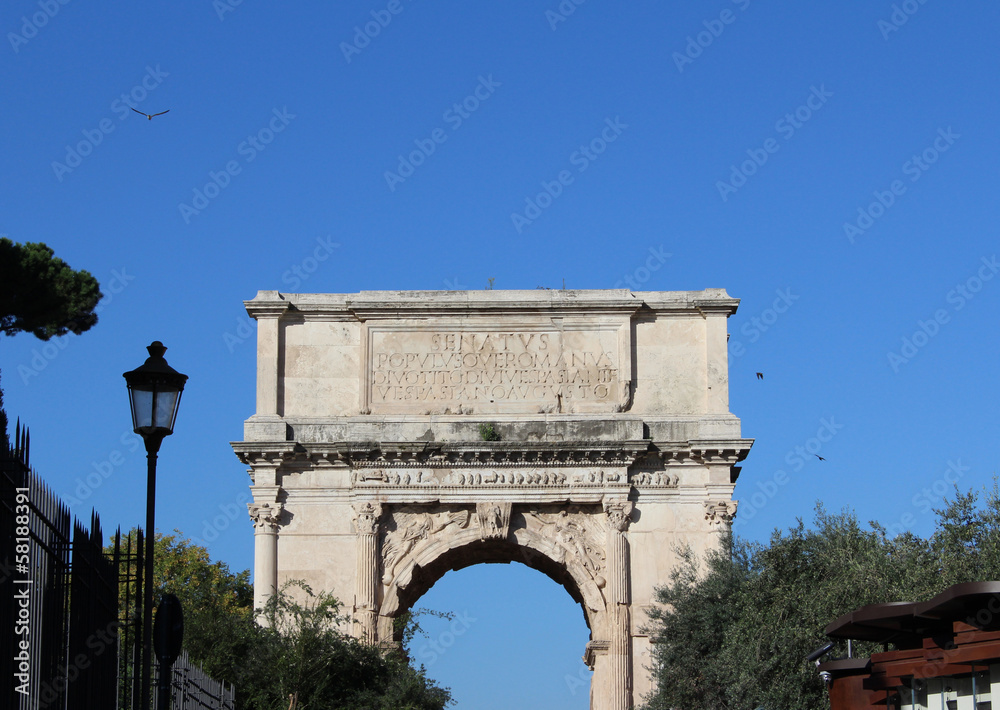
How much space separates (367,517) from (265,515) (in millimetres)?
1917

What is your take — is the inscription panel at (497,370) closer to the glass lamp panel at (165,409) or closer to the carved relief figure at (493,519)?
the carved relief figure at (493,519)

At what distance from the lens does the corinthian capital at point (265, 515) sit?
1068 inches

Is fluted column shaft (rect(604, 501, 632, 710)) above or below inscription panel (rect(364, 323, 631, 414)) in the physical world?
below

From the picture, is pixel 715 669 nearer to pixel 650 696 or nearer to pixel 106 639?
pixel 650 696

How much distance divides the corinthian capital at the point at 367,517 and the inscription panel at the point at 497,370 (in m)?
1.88

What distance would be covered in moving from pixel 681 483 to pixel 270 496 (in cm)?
769

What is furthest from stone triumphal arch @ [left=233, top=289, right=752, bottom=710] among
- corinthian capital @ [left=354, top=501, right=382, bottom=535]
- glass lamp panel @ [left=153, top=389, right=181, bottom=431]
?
glass lamp panel @ [left=153, top=389, right=181, bottom=431]

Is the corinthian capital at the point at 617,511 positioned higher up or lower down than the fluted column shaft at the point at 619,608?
higher up

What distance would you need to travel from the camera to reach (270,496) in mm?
27172

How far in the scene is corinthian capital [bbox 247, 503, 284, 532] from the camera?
27125mm

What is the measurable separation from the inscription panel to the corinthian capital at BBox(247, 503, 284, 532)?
2699 mm

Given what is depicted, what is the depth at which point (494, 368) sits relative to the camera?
28.0m

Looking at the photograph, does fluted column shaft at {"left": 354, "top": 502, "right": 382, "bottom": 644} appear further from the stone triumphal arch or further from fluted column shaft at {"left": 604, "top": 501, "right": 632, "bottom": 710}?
fluted column shaft at {"left": 604, "top": 501, "right": 632, "bottom": 710}

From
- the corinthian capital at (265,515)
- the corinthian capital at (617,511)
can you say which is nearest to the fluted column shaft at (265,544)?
the corinthian capital at (265,515)
